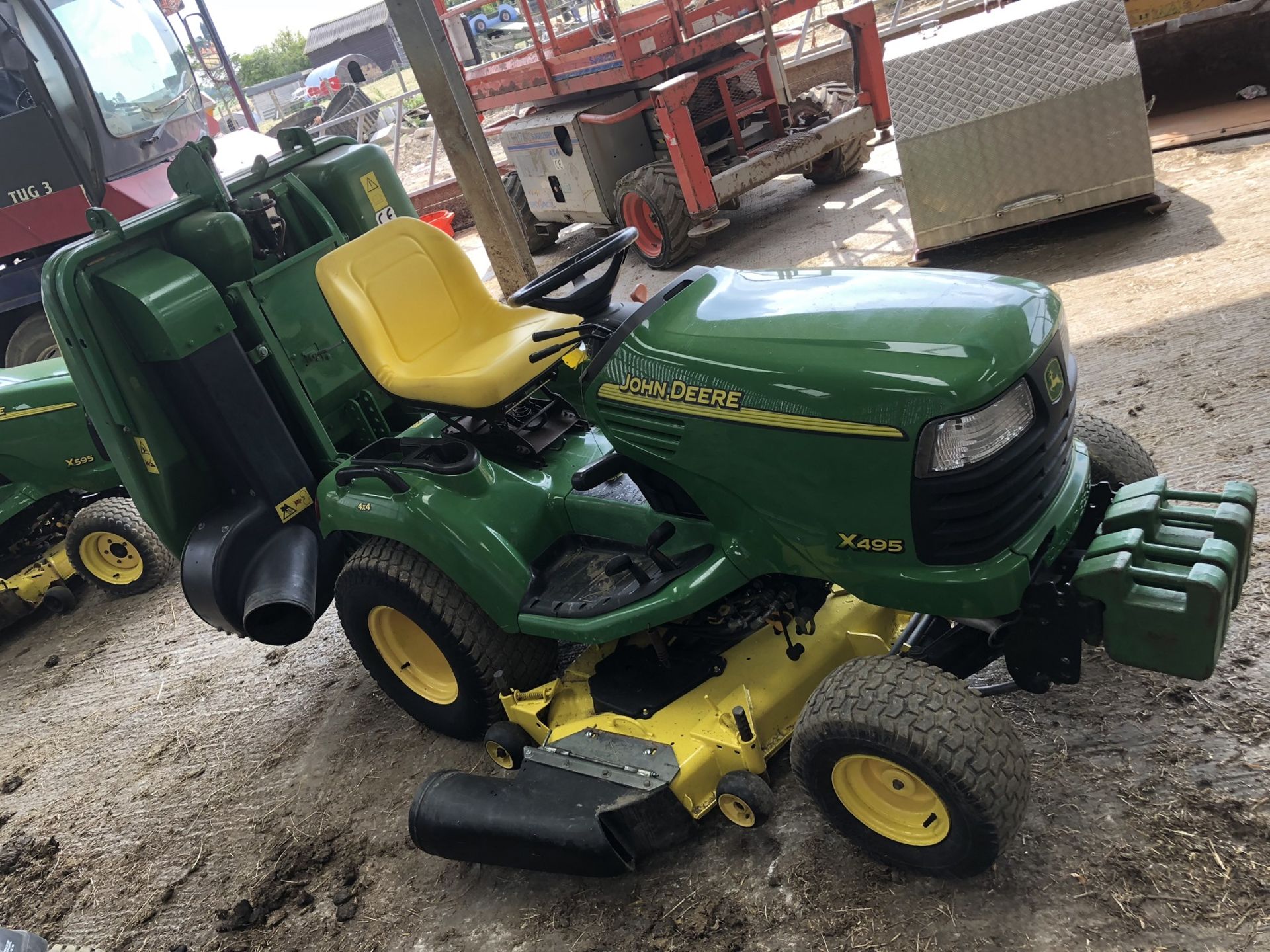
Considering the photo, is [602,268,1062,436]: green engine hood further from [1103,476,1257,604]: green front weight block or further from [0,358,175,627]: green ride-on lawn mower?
[0,358,175,627]: green ride-on lawn mower

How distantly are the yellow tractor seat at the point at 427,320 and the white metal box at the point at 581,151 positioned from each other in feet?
15.0

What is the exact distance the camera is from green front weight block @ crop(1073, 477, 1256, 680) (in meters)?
1.87

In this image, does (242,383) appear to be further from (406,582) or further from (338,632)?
(338,632)

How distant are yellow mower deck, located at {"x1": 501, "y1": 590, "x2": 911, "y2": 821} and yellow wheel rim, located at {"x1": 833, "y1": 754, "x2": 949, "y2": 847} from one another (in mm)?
266

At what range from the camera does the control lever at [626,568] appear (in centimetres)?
247

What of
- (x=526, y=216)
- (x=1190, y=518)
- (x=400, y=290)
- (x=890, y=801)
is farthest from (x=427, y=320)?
(x=526, y=216)

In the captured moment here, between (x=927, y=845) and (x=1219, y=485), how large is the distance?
5.64 feet

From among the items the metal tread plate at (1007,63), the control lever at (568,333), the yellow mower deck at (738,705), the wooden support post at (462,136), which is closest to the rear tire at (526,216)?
the wooden support post at (462,136)

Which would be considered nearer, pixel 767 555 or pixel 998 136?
pixel 767 555

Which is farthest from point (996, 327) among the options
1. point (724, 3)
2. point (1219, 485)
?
point (724, 3)

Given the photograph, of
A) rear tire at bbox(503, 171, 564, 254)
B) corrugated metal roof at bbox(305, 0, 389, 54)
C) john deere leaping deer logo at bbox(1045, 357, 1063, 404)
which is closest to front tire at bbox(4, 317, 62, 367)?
rear tire at bbox(503, 171, 564, 254)

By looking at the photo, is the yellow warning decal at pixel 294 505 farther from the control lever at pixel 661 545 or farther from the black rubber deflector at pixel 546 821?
the control lever at pixel 661 545

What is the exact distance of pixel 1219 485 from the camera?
3.07 m

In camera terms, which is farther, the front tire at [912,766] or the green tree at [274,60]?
the green tree at [274,60]
